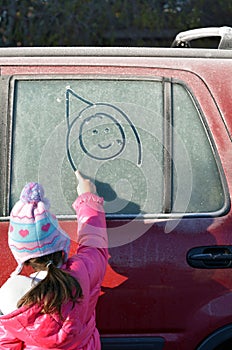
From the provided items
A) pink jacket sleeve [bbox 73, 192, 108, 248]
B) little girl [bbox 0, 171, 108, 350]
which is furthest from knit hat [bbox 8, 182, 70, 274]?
pink jacket sleeve [bbox 73, 192, 108, 248]

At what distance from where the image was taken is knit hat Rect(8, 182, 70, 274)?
2.44 m

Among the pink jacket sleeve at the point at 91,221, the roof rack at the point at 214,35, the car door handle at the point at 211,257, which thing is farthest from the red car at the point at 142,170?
the roof rack at the point at 214,35

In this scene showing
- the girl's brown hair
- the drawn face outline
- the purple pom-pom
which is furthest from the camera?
the drawn face outline

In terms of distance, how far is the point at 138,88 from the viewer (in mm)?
3014

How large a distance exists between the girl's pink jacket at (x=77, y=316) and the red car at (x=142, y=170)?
169 millimetres

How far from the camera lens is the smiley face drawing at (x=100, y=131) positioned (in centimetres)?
296

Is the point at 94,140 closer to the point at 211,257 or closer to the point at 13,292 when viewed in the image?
the point at 211,257

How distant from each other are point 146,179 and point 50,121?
46 cm

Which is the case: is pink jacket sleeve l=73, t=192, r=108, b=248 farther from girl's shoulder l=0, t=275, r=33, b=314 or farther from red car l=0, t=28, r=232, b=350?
girl's shoulder l=0, t=275, r=33, b=314

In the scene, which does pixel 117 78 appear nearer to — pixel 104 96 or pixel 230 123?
pixel 104 96

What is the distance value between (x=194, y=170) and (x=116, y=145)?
0.33 m

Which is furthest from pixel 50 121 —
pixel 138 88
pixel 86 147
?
pixel 138 88

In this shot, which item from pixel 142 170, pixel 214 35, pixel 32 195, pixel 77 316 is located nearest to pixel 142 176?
pixel 142 170

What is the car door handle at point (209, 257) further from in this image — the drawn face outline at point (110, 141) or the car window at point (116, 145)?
the drawn face outline at point (110, 141)
